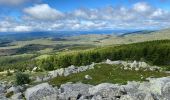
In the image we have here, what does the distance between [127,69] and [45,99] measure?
49955 mm

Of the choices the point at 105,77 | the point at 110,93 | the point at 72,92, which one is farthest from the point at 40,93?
the point at 105,77

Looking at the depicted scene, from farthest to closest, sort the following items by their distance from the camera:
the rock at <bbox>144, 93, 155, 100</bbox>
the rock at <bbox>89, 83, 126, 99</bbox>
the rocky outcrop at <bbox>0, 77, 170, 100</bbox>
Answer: the rock at <bbox>89, 83, 126, 99</bbox>
the rocky outcrop at <bbox>0, 77, 170, 100</bbox>
the rock at <bbox>144, 93, 155, 100</bbox>

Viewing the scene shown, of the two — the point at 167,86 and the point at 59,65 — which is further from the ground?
the point at 167,86

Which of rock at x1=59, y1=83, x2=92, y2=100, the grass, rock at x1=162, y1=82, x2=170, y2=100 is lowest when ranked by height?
the grass

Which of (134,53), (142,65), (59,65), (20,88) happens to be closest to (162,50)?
(134,53)

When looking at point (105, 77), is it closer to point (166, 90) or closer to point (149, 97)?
point (166, 90)

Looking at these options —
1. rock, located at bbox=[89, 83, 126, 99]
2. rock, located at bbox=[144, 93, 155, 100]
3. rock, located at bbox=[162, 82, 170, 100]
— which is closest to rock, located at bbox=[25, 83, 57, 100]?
rock, located at bbox=[89, 83, 126, 99]

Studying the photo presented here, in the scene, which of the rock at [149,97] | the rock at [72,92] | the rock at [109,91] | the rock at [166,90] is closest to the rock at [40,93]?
the rock at [72,92]

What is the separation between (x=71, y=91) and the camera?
140 feet

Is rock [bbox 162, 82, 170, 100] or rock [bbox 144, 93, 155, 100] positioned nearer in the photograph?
rock [bbox 144, 93, 155, 100]

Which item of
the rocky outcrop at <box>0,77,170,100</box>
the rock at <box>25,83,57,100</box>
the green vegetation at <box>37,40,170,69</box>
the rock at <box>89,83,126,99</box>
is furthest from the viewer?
the green vegetation at <box>37,40,170,69</box>

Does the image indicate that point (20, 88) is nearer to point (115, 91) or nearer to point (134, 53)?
point (115, 91)

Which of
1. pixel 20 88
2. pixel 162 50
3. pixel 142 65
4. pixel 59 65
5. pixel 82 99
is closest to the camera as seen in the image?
pixel 82 99

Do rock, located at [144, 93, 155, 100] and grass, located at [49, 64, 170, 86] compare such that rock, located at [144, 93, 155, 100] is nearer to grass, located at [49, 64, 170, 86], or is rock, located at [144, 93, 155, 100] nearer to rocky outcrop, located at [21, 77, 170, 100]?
rocky outcrop, located at [21, 77, 170, 100]
